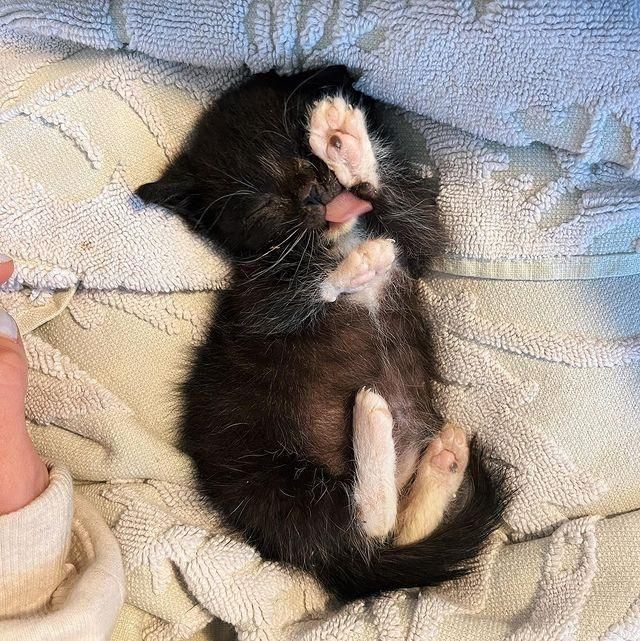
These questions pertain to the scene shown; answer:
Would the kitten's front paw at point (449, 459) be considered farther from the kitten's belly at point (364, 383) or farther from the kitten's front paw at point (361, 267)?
the kitten's front paw at point (361, 267)

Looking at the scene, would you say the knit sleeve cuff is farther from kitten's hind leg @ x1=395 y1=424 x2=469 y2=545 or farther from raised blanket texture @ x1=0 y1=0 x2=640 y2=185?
raised blanket texture @ x1=0 y1=0 x2=640 y2=185

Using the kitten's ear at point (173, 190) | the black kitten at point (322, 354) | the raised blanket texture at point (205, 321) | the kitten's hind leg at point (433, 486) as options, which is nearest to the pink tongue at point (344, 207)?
the black kitten at point (322, 354)

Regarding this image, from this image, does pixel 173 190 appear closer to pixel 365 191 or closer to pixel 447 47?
pixel 365 191

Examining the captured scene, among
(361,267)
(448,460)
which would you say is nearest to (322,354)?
(361,267)

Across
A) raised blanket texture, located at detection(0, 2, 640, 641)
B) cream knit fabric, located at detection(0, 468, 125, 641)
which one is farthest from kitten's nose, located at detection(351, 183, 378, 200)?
cream knit fabric, located at detection(0, 468, 125, 641)

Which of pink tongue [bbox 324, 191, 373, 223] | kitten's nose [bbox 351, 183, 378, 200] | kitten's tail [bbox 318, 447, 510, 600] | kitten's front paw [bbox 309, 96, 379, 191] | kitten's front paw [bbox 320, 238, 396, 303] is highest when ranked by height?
kitten's front paw [bbox 309, 96, 379, 191]

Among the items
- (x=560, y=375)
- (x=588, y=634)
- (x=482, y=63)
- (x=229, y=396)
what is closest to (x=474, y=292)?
(x=560, y=375)
